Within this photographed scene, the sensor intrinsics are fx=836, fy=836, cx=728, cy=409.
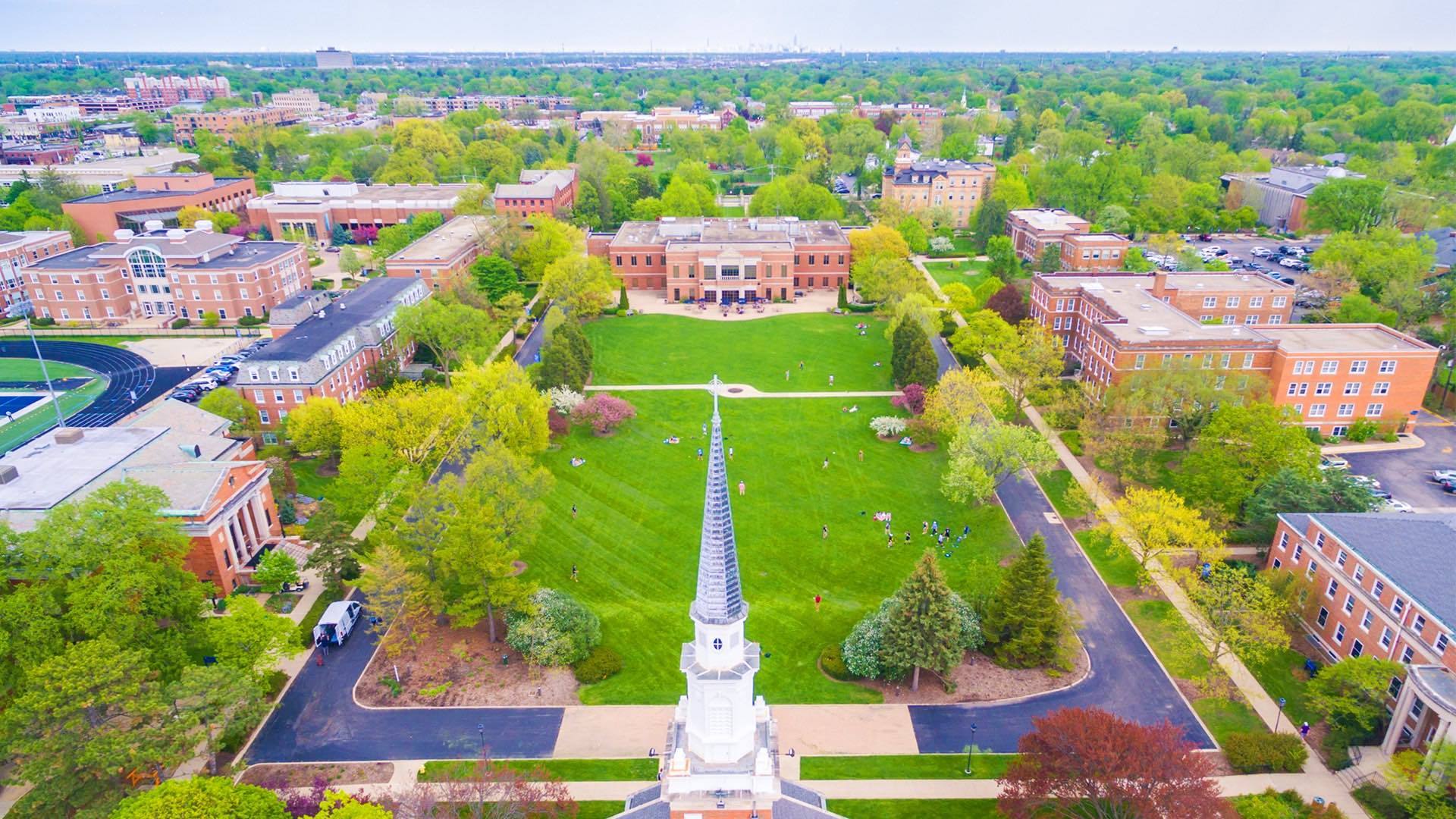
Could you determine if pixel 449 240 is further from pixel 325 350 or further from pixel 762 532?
pixel 762 532

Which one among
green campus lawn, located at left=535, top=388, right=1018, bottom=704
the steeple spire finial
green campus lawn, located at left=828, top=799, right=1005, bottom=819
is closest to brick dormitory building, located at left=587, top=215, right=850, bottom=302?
green campus lawn, located at left=535, top=388, right=1018, bottom=704

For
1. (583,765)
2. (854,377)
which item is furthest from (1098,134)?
(583,765)

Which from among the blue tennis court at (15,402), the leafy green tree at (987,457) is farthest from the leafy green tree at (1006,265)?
the blue tennis court at (15,402)

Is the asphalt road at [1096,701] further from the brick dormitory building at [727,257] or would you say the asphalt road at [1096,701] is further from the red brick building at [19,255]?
the red brick building at [19,255]

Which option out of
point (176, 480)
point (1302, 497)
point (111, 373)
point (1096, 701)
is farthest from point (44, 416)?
point (1302, 497)

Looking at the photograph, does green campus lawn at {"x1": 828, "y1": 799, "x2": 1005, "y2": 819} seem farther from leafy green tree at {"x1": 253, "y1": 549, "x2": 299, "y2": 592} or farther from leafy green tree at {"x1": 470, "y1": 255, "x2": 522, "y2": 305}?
leafy green tree at {"x1": 470, "y1": 255, "x2": 522, "y2": 305}
